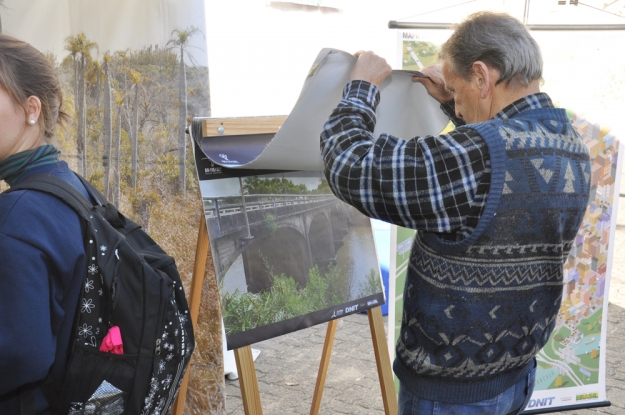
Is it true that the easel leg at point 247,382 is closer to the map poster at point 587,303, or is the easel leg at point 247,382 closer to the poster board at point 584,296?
the poster board at point 584,296

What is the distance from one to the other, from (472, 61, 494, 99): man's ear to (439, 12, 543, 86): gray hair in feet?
0.04

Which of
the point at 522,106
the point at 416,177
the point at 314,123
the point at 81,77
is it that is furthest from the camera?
the point at 81,77

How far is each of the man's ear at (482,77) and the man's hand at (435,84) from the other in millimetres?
366

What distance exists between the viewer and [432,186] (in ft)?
3.83

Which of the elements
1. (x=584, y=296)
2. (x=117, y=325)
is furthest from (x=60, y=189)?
(x=584, y=296)

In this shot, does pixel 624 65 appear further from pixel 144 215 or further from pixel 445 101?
pixel 144 215

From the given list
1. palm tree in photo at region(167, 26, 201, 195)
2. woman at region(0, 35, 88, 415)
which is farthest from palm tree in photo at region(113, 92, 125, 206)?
woman at region(0, 35, 88, 415)

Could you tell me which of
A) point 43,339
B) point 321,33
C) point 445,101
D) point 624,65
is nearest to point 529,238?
point 445,101

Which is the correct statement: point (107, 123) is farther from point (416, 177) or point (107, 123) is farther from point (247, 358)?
point (416, 177)

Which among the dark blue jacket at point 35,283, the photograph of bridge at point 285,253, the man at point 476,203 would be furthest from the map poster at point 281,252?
the dark blue jacket at point 35,283

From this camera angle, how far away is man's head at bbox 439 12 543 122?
1.26m

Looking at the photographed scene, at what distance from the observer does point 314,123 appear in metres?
1.66

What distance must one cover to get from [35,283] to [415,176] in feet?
2.44

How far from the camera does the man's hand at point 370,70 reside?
140cm
